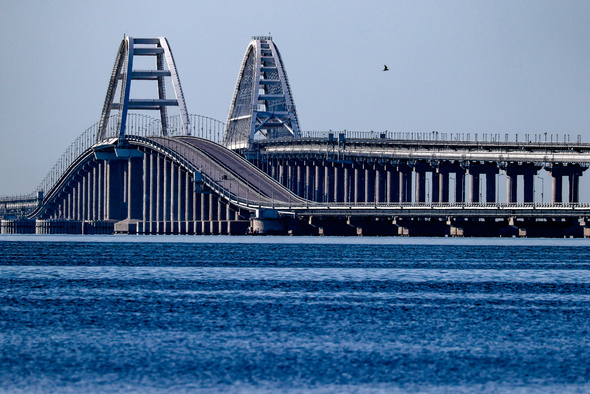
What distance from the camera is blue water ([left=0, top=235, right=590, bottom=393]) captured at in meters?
38.0

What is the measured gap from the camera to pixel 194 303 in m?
61.0

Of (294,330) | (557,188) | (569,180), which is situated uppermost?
(569,180)

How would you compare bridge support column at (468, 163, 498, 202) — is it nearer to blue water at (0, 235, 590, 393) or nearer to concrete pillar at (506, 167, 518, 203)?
concrete pillar at (506, 167, 518, 203)

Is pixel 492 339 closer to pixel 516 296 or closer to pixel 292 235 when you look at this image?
pixel 516 296

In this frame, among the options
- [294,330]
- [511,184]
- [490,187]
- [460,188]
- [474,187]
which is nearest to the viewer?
[294,330]

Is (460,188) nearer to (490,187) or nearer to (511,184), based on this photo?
(490,187)

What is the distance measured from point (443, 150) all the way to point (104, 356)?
16085 cm

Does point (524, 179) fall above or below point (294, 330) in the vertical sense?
above

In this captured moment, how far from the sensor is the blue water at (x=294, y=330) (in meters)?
38.0

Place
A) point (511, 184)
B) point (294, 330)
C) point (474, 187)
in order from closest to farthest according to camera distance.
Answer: point (294, 330)
point (511, 184)
point (474, 187)

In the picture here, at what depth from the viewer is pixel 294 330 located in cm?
4941

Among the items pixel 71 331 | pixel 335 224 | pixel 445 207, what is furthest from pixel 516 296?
pixel 335 224

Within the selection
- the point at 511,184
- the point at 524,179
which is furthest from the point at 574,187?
the point at 511,184

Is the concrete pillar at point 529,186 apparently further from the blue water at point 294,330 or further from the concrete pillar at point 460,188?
the blue water at point 294,330
